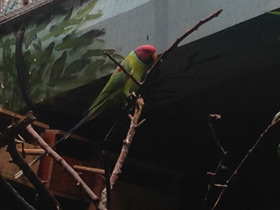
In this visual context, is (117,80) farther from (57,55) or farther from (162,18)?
(57,55)

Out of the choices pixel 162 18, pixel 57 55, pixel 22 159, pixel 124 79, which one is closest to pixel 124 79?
pixel 124 79

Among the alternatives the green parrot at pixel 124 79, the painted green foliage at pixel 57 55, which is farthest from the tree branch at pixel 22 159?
the painted green foliage at pixel 57 55

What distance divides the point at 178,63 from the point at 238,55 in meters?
0.15

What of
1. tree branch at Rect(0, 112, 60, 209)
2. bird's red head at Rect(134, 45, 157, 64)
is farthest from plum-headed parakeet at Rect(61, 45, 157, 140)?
tree branch at Rect(0, 112, 60, 209)

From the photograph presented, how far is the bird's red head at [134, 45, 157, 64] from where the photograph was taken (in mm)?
1104

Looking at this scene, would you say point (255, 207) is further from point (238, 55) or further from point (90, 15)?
point (90, 15)

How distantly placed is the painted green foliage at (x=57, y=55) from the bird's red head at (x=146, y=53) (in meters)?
0.12

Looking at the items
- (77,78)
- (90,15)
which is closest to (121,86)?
(77,78)

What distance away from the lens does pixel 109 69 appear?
122 cm

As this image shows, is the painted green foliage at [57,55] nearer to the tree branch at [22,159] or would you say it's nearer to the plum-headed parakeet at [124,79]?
the plum-headed parakeet at [124,79]

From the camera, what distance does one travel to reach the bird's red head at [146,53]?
110 cm

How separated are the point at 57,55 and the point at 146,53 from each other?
0.39 meters

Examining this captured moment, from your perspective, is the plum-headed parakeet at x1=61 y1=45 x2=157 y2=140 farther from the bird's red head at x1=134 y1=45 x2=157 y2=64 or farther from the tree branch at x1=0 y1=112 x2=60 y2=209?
the tree branch at x1=0 y1=112 x2=60 y2=209

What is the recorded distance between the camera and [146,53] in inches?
43.6
